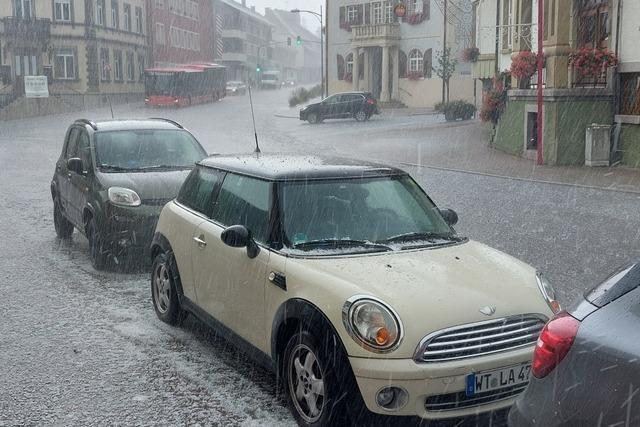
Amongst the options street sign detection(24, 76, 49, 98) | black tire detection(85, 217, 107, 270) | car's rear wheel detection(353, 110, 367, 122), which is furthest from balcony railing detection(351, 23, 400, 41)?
black tire detection(85, 217, 107, 270)

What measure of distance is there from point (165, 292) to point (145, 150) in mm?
3461

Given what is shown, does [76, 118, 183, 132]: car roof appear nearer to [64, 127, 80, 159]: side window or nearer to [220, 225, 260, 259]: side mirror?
[64, 127, 80, 159]: side window

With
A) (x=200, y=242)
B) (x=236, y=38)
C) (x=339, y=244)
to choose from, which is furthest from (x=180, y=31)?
(x=339, y=244)

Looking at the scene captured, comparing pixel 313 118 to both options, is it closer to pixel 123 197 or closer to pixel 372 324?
pixel 123 197

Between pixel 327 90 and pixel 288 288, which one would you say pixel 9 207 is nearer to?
pixel 288 288

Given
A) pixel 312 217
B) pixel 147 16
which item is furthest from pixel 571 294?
pixel 147 16

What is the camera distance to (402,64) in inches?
2179

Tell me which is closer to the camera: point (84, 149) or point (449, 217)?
point (449, 217)

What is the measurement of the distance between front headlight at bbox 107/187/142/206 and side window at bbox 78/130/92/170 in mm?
823

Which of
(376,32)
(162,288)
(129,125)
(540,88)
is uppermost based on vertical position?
(376,32)

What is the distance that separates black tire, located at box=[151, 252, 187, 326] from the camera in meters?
6.64

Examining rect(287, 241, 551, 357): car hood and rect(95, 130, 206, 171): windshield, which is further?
rect(95, 130, 206, 171): windshield

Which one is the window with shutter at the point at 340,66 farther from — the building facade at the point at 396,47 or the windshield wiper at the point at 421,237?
the windshield wiper at the point at 421,237

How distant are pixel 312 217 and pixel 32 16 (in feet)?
→ 185
